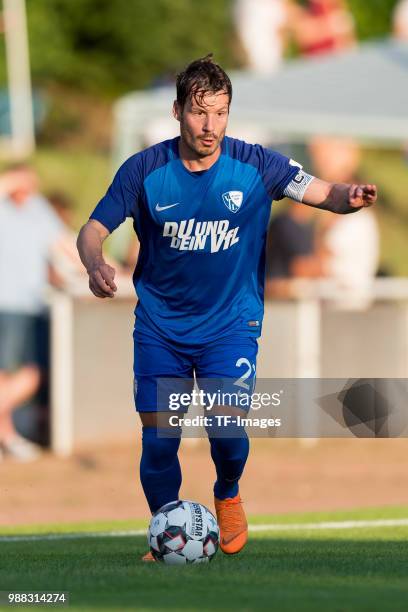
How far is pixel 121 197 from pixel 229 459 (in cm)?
140

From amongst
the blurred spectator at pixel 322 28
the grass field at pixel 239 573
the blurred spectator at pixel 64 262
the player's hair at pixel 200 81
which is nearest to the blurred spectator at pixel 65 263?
the blurred spectator at pixel 64 262

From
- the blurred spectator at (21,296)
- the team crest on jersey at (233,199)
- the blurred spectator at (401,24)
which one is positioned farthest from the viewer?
the blurred spectator at (401,24)

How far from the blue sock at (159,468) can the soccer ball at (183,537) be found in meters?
0.27

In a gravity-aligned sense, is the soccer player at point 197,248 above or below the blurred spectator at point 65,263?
below

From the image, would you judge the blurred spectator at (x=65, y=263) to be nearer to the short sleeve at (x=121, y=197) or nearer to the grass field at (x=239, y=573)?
the grass field at (x=239, y=573)

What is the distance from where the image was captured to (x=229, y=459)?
832 centimetres

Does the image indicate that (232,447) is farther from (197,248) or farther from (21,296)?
(21,296)

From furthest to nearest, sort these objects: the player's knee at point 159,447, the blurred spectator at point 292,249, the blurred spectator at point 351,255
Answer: the blurred spectator at point 292,249 → the blurred spectator at point 351,255 → the player's knee at point 159,447

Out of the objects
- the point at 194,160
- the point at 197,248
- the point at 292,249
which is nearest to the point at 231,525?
the point at 197,248

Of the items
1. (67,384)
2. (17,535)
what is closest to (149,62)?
(67,384)

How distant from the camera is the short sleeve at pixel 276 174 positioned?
824 cm

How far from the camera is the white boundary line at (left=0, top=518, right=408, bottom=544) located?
10.1 meters

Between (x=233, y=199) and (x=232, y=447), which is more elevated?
(x=233, y=199)

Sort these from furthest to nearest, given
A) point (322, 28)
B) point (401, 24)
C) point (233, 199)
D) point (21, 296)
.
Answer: point (322, 28)
point (401, 24)
point (21, 296)
point (233, 199)
